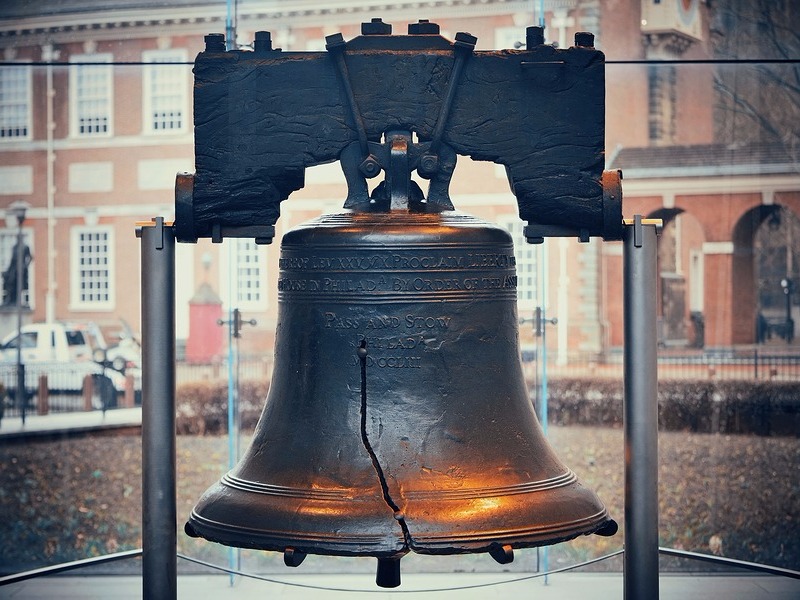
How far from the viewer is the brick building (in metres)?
6.45

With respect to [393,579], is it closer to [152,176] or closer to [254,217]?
[254,217]

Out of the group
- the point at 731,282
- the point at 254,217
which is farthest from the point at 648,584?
the point at 731,282

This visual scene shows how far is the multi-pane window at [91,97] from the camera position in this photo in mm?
6574

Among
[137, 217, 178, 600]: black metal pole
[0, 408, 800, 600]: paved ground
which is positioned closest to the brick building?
[0, 408, 800, 600]: paved ground

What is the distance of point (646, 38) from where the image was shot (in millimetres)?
6520

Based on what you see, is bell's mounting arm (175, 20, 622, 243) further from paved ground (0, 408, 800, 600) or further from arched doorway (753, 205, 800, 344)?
arched doorway (753, 205, 800, 344)

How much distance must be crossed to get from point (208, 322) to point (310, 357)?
11.9 ft

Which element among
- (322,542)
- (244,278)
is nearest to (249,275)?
(244,278)

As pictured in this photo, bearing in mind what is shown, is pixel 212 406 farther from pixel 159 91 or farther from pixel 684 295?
pixel 684 295

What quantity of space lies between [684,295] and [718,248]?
33cm

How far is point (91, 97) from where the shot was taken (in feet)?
21.8

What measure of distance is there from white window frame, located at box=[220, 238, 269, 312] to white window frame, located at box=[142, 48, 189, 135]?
77 cm

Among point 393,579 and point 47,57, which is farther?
point 47,57

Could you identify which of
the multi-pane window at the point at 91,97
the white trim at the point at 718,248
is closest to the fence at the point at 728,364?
the white trim at the point at 718,248
